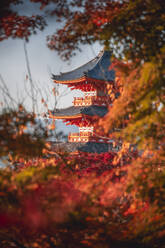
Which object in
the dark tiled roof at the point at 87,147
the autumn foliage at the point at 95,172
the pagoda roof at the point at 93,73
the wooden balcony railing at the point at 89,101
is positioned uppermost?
the pagoda roof at the point at 93,73

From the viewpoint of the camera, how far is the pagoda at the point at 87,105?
1591cm

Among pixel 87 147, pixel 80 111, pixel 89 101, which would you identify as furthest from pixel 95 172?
pixel 89 101

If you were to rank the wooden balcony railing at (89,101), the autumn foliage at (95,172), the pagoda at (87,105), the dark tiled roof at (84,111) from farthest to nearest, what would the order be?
the wooden balcony railing at (89,101) < the pagoda at (87,105) < the dark tiled roof at (84,111) < the autumn foliage at (95,172)

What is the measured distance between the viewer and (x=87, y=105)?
16641 millimetres

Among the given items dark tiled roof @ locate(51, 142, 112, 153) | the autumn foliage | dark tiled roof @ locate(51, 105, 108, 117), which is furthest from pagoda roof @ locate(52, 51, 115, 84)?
the autumn foliage

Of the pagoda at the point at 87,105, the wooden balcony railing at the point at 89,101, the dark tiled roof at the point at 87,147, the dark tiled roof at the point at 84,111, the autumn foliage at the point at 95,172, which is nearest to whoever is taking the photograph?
the autumn foliage at the point at 95,172

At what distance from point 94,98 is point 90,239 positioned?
1343 centimetres

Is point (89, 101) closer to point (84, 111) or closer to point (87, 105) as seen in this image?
point (87, 105)

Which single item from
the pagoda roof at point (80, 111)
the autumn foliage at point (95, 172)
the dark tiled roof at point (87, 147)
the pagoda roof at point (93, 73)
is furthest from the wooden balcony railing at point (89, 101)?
the autumn foliage at point (95, 172)

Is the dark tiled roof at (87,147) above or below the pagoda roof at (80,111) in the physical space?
below

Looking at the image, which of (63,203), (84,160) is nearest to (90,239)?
(63,203)

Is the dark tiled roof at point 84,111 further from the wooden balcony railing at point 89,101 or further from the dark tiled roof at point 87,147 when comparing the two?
the dark tiled roof at point 87,147

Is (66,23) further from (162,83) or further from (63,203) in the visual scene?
(63,203)

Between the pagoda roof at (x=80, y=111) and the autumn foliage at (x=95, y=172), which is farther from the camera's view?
the pagoda roof at (x=80, y=111)
